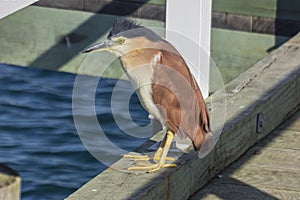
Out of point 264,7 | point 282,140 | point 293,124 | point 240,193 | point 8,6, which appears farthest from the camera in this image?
point 264,7

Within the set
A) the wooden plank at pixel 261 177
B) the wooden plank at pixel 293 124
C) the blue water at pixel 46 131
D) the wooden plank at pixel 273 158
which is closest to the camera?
the wooden plank at pixel 261 177

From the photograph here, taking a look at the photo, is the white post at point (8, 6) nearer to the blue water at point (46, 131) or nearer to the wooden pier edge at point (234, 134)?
the wooden pier edge at point (234, 134)

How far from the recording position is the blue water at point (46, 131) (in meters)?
8.26

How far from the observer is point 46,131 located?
370 inches

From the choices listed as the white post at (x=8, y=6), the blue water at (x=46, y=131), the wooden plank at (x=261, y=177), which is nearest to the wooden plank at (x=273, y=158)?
the wooden plank at (x=261, y=177)

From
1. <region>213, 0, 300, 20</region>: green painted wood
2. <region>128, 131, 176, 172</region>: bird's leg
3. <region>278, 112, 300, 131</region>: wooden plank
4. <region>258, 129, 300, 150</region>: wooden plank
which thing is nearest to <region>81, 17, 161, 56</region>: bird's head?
<region>128, 131, 176, 172</region>: bird's leg

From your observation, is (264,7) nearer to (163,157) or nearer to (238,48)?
(238,48)

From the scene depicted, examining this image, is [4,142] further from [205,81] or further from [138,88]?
[138,88]

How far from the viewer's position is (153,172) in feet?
12.5

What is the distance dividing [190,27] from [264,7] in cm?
367

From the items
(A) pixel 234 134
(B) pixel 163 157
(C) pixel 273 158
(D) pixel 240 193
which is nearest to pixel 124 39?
(B) pixel 163 157

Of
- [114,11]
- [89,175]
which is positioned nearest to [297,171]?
[89,175]

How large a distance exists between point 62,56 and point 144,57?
19.3ft

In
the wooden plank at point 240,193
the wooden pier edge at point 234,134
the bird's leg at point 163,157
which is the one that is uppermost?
the bird's leg at point 163,157
